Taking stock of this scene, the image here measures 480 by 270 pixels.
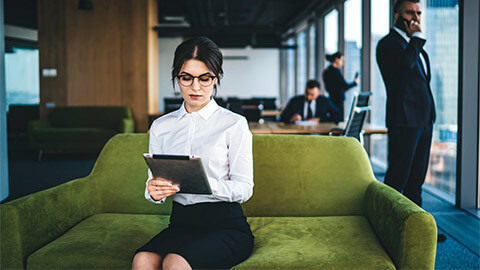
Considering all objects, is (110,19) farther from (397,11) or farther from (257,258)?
(257,258)

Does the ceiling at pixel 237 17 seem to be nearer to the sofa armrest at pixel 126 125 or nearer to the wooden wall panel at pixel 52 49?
the wooden wall panel at pixel 52 49

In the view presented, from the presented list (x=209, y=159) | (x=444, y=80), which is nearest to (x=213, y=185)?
(x=209, y=159)

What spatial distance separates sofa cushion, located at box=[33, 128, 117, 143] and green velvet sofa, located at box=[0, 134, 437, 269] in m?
5.62

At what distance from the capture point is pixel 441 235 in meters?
3.42

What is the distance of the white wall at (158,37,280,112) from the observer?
1692 centimetres

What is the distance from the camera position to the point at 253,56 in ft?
55.8

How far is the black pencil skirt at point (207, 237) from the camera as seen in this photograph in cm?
170

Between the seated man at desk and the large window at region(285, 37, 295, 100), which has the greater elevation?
the large window at region(285, 37, 295, 100)

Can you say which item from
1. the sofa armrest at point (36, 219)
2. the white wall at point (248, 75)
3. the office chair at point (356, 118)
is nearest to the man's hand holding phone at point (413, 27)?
the office chair at point (356, 118)

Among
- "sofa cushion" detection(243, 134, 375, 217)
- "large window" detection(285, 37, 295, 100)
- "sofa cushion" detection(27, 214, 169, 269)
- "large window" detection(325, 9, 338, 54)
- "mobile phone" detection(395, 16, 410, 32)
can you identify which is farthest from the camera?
"large window" detection(285, 37, 295, 100)

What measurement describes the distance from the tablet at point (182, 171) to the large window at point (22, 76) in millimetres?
13570

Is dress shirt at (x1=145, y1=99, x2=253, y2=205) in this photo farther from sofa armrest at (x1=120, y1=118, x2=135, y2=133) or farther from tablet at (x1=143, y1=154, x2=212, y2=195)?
sofa armrest at (x1=120, y1=118, x2=135, y2=133)

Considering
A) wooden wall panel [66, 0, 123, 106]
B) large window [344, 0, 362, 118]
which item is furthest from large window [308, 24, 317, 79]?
wooden wall panel [66, 0, 123, 106]

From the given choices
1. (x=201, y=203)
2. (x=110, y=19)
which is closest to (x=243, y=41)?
(x=110, y=19)
